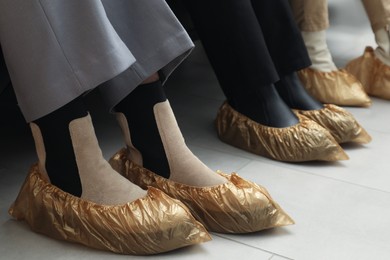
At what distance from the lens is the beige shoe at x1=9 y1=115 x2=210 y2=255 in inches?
37.8

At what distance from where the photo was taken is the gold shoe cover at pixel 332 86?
155 cm

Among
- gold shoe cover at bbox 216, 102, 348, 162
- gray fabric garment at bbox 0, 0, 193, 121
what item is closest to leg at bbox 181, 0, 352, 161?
gold shoe cover at bbox 216, 102, 348, 162

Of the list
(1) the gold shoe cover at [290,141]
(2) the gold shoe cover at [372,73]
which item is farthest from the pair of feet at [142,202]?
(2) the gold shoe cover at [372,73]

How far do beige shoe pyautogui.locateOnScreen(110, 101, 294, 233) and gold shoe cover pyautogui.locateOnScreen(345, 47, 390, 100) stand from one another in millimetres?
719

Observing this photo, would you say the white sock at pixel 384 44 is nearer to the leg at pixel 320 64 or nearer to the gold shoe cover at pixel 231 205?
the leg at pixel 320 64

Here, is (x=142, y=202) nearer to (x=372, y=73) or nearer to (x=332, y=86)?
(x=332, y=86)

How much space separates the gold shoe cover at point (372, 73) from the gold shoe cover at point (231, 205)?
0.72 meters

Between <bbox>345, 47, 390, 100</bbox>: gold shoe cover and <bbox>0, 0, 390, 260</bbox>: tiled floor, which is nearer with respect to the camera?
<bbox>0, 0, 390, 260</bbox>: tiled floor

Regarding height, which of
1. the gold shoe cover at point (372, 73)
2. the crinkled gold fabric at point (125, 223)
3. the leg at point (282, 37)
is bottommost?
the gold shoe cover at point (372, 73)

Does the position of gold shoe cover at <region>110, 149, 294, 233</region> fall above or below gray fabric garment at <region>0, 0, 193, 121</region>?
below

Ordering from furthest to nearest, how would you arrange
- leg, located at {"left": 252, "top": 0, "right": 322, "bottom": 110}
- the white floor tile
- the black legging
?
leg, located at {"left": 252, "top": 0, "right": 322, "bottom": 110} < the black legging < the white floor tile

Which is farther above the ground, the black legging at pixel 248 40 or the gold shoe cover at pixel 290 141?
the black legging at pixel 248 40

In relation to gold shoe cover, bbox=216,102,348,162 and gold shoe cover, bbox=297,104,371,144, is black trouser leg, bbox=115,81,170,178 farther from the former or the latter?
gold shoe cover, bbox=297,104,371,144

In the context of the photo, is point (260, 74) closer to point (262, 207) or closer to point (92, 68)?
point (262, 207)
